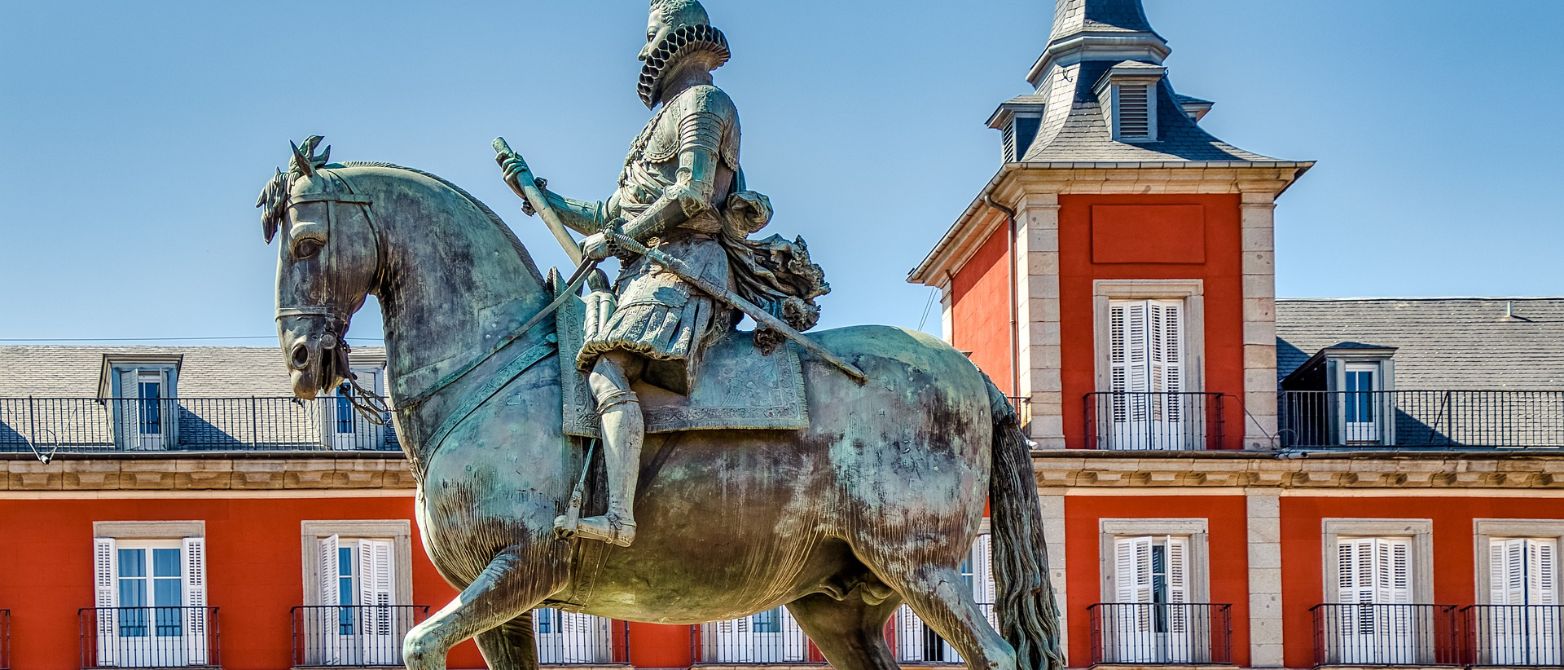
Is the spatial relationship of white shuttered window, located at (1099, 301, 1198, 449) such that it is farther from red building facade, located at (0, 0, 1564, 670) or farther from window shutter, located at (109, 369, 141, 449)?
window shutter, located at (109, 369, 141, 449)

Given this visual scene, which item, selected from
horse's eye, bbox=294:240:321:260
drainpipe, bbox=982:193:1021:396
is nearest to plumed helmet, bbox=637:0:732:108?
horse's eye, bbox=294:240:321:260

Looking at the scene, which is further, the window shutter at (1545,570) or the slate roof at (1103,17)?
the slate roof at (1103,17)

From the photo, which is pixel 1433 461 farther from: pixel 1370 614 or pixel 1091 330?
pixel 1091 330

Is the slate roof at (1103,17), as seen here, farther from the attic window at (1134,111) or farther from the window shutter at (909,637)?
the window shutter at (909,637)

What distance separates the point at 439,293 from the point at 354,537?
89.8 ft

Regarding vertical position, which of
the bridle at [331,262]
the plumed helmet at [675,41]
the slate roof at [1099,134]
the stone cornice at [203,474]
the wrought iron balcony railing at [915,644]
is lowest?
the wrought iron balcony railing at [915,644]

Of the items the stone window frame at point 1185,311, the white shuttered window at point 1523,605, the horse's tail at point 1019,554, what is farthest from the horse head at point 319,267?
the white shuttered window at point 1523,605

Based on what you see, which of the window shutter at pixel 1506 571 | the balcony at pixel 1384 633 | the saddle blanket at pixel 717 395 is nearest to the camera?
the saddle blanket at pixel 717 395

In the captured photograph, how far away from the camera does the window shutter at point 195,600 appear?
37188 mm

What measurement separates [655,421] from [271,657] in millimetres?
27677

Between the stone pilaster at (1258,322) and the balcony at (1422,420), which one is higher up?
the stone pilaster at (1258,322)

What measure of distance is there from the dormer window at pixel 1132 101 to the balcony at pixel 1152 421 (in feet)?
11.3

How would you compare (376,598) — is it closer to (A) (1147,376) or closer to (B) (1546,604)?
(A) (1147,376)

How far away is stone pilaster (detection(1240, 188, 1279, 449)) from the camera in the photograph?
38.4 metres
